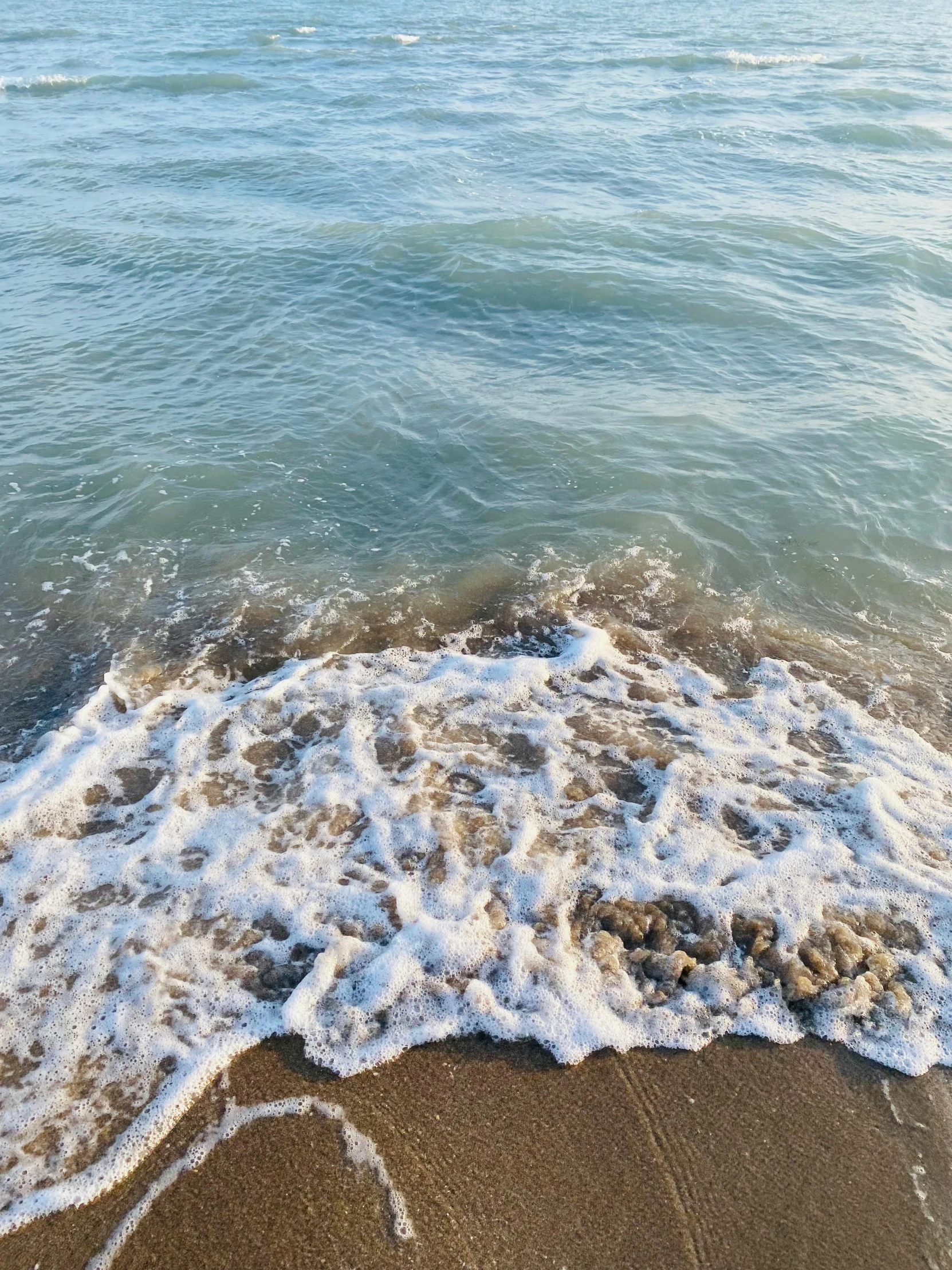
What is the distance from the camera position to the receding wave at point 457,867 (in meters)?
4.23

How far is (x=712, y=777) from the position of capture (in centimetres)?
585

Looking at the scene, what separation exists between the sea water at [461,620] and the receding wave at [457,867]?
3cm

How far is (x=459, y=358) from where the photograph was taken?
468 inches

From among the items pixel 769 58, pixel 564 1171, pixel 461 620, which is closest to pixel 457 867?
pixel 564 1171

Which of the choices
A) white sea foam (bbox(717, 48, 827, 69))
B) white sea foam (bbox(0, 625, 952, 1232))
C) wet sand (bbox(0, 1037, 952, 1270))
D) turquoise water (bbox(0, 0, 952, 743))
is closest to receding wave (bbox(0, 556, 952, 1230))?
white sea foam (bbox(0, 625, 952, 1232))

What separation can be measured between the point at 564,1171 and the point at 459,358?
34.5 ft

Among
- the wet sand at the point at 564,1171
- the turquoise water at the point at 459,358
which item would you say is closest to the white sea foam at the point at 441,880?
the wet sand at the point at 564,1171

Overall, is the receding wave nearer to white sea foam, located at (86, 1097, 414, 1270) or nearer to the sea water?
the sea water

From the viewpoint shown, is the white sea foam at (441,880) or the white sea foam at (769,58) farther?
the white sea foam at (769,58)

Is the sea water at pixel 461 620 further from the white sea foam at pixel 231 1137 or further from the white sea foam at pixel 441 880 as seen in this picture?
the white sea foam at pixel 231 1137

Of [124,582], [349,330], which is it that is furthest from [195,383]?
[124,582]

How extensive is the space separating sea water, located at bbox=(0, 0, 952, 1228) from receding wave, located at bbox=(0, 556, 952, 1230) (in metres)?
0.03

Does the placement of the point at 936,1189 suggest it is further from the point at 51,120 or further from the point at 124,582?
the point at 51,120

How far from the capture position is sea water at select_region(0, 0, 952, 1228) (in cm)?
446
